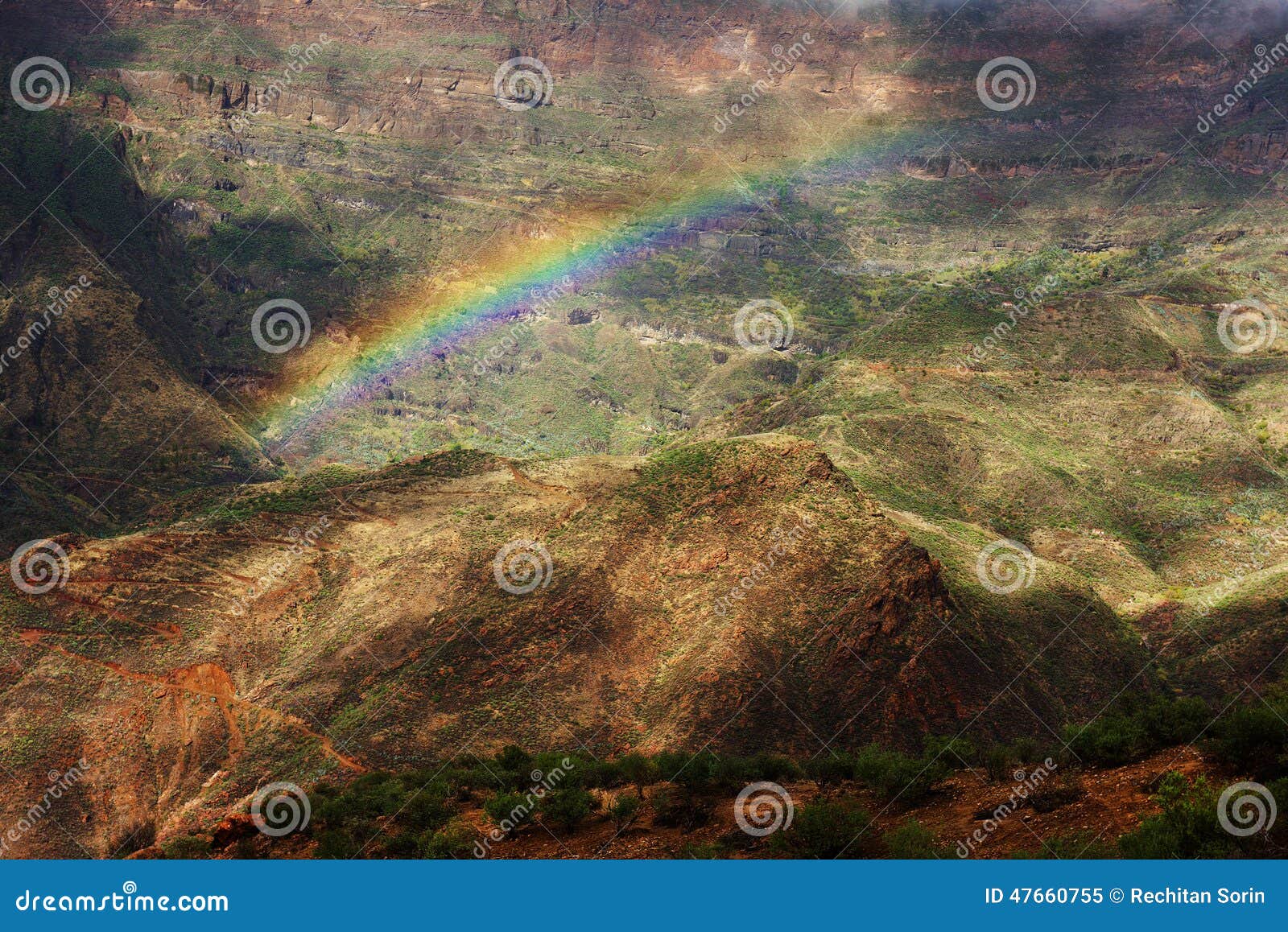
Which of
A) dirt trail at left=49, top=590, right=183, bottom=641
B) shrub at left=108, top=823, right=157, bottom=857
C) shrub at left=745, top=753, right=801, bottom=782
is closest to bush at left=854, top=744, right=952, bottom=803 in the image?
shrub at left=745, top=753, right=801, bottom=782

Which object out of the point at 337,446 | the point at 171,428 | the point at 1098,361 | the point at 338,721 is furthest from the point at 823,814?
the point at 337,446

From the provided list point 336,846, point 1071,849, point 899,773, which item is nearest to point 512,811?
point 336,846

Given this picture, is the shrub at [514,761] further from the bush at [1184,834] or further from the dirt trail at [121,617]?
the bush at [1184,834]

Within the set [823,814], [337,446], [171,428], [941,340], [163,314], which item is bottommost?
[823,814]

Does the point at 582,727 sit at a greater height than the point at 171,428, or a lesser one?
lesser

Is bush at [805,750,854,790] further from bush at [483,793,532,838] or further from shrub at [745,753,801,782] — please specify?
bush at [483,793,532,838]

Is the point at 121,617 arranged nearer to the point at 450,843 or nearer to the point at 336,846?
the point at 336,846

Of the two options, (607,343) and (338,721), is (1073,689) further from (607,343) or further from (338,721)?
(607,343)

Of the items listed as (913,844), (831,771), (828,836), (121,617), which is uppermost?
(121,617)
